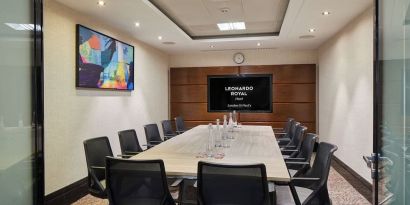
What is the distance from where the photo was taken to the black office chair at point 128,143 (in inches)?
140

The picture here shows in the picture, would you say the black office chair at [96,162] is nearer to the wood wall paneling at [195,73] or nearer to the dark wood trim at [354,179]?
the dark wood trim at [354,179]

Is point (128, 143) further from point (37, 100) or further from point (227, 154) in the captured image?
point (37, 100)

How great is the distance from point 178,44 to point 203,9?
7.29 feet

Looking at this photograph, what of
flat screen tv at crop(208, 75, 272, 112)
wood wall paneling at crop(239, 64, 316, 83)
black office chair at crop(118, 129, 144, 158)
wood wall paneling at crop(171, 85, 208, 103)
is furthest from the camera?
wood wall paneling at crop(171, 85, 208, 103)

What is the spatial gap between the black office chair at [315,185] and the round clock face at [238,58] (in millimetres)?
5178

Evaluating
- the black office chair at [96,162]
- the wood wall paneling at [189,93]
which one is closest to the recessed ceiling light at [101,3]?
the black office chair at [96,162]

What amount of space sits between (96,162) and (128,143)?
28.5 inches

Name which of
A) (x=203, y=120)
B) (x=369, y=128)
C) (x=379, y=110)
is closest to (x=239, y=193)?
(x=379, y=110)

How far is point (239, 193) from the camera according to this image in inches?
81.7

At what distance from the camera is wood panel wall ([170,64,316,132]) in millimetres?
7664

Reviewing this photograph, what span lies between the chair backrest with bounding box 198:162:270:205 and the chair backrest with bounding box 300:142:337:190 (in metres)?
0.65

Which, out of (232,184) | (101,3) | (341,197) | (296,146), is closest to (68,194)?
(101,3)

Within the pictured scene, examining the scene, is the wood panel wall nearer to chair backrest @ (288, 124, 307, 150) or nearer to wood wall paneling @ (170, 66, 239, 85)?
wood wall paneling @ (170, 66, 239, 85)

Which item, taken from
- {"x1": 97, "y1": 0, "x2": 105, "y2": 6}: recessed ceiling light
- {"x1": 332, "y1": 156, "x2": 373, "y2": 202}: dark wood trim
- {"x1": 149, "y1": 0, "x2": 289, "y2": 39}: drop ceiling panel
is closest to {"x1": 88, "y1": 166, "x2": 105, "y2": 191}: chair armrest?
{"x1": 97, "y1": 0, "x2": 105, "y2": 6}: recessed ceiling light
